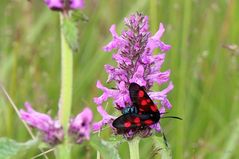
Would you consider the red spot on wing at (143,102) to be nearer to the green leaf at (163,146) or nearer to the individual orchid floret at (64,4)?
the green leaf at (163,146)

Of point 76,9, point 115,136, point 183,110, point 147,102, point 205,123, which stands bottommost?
point 205,123

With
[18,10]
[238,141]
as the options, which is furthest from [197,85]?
[18,10]

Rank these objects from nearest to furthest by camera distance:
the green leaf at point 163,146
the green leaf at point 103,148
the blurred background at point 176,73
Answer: the green leaf at point 103,148 → the green leaf at point 163,146 → the blurred background at point 176,73

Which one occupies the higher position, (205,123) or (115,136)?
(115,136)

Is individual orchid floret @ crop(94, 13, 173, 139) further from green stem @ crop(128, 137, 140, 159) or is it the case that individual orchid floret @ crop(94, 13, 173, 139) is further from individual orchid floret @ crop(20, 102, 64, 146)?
individual orchid floret @ crop(20, 102, 64, 146)

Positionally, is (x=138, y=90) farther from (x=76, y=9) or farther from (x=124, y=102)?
(x=76, y=9)

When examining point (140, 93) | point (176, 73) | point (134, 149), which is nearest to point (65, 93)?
point (140, 93)

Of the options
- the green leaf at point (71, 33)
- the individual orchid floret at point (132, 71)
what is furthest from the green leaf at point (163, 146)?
the green leaf at point (71, 33)
